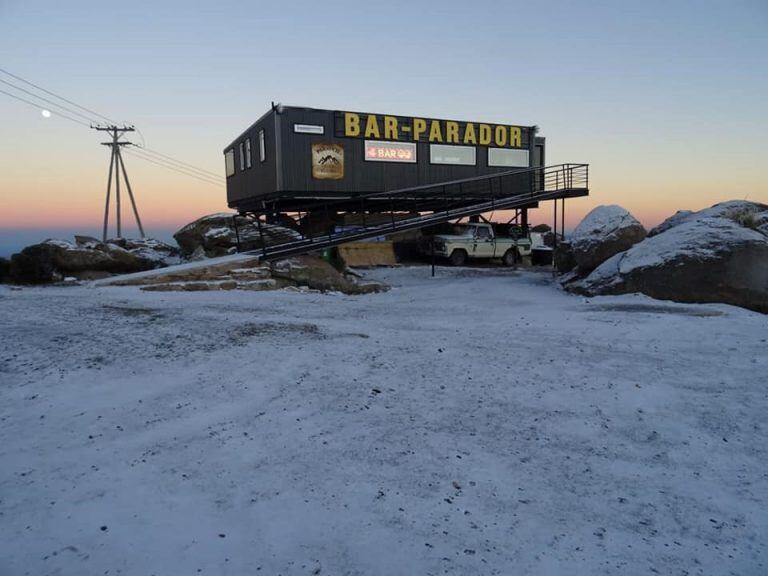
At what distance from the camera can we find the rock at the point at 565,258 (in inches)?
497

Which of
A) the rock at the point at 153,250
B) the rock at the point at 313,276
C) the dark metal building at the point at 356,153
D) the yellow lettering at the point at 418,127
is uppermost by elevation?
the yellow lettering at the point at 418,127

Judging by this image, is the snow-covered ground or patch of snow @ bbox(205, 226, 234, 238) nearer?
the snow-covered ground

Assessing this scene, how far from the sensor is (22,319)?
6.22 metres

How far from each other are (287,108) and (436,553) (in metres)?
19.4

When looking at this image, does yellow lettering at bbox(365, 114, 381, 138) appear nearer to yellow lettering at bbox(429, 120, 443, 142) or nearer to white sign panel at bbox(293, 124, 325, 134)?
white sign panel at bbox(293, 124, 325, 134)

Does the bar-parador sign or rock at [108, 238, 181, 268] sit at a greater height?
the bar-parador sign

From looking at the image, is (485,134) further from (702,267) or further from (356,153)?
(702,267)

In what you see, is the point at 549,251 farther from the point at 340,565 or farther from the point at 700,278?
the point at 340,565

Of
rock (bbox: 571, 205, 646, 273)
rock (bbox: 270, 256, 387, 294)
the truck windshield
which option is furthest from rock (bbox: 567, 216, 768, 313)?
the truck windshield

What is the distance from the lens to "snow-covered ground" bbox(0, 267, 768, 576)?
221 cm

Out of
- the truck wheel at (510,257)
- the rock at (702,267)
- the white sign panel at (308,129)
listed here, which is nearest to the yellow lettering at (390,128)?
the white sign panel at (308,129)

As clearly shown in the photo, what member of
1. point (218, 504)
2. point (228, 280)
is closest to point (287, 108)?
point (228, 280)

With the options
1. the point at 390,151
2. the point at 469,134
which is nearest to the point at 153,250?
the point at 390,151

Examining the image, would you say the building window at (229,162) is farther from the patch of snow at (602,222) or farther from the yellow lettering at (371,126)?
the patch of snow at (602,222)
